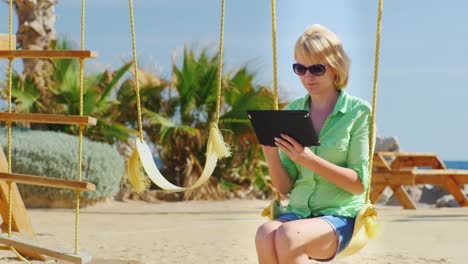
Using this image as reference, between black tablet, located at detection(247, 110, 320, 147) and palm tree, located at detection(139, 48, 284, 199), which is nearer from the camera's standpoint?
black tablet, located at detection(247, 110, 320, 147)

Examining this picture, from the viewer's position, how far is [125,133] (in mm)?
12289

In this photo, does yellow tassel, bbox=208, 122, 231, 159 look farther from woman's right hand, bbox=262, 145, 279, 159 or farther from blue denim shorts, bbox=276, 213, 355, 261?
blue denim shorts, bbox=276, 213, 355, 261

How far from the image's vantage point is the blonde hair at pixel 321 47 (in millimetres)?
3498

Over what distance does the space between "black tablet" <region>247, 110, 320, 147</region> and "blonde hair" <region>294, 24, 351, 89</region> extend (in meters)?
0.27

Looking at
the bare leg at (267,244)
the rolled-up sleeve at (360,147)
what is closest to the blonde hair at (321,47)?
the rolled-up sleeve at (360,147)

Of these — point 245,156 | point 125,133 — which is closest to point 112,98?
point 125,133

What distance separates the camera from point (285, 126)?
3.41 metres

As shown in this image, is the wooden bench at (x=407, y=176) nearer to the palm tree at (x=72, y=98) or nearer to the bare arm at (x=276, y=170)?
the palm tree at (x=72, y=98)

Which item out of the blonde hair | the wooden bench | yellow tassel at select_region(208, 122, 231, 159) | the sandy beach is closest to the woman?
the blonde hair

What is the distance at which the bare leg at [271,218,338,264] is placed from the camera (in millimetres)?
3287

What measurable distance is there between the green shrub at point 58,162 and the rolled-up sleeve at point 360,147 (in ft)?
25.7

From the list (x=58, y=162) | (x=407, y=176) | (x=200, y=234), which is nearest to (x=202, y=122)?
(x=58, y=162)

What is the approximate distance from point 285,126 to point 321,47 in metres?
0.37

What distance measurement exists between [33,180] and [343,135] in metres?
2.15
